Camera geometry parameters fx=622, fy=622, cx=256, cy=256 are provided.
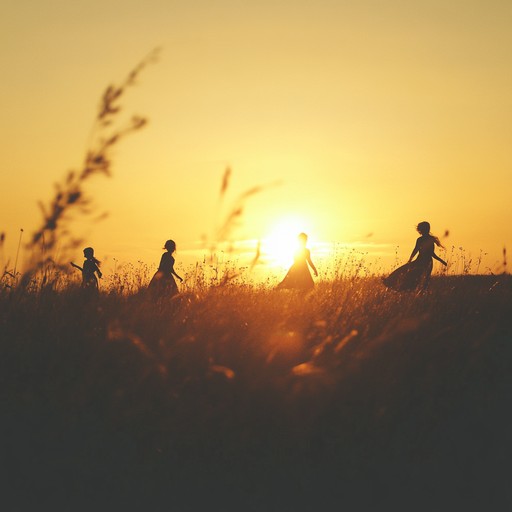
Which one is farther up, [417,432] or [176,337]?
[176,337]

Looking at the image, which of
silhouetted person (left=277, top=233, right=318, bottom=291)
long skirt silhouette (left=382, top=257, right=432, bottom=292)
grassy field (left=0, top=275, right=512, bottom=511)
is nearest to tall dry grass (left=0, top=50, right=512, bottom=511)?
grassy field (left=0, top=275, right=512, bottom=511)

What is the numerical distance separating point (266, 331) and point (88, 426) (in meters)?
1.80

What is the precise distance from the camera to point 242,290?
7.10m

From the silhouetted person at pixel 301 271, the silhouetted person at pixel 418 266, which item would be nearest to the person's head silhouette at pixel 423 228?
the silhouetted person at pixel 418 266

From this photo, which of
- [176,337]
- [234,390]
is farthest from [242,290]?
[234,390]

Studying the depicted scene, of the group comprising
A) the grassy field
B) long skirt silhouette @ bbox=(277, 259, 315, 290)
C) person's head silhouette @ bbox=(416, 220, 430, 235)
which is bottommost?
the grassy field

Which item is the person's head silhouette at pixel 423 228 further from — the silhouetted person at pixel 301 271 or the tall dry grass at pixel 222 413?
the tall dry grass at pixel 222 413

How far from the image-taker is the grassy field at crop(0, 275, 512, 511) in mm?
3301

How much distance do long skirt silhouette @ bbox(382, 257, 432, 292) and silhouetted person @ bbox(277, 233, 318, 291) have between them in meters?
2.20

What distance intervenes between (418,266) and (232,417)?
29.1 feet

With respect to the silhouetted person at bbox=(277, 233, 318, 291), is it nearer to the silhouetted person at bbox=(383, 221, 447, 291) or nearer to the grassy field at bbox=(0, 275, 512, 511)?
the silhouetted person at bbox=(383, 221, 447, 291)

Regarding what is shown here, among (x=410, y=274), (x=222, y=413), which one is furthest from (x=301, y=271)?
(x=222, y=413)

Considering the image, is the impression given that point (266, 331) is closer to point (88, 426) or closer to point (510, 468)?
point (88, 426)

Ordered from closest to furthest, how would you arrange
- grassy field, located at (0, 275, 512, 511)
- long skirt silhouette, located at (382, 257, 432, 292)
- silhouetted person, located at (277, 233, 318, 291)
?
1. grassy field, located at (0, 275, 512, 511)
2. long skirt silhouette, located at (382, 257, 432, 292)
3. silhouetted person, located at (277, 233, 318, 291)
